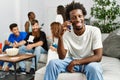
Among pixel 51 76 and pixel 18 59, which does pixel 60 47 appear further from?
pixel 18 59

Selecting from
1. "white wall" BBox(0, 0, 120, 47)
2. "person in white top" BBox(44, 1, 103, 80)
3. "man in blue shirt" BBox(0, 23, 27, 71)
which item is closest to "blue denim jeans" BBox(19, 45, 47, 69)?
"man in blue shirt" BBox(0, 23, 27, 71)

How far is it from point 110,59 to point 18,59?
1.35 metres

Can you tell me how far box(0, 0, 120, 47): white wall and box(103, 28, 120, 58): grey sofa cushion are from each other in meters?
1.94

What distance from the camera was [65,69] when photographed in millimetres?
2195

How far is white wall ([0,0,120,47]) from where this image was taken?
5.18m

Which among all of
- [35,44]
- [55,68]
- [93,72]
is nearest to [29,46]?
[35,44]

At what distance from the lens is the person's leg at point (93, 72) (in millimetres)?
1920

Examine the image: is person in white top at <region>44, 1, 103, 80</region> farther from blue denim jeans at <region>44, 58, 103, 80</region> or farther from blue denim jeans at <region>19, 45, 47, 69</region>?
blue denim jeans at <region>19, 45, 47, 69</region>

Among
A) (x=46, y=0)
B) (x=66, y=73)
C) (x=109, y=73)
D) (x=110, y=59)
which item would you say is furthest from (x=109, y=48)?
(x=46, y=0)

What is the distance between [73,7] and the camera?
224 cm

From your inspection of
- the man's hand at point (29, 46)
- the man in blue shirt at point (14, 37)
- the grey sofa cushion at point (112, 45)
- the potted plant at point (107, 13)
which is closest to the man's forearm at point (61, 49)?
the grey sofa cushion at point (112, 45)

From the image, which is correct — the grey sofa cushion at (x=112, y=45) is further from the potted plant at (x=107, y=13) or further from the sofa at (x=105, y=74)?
the potted plant at (x=107, y=13)

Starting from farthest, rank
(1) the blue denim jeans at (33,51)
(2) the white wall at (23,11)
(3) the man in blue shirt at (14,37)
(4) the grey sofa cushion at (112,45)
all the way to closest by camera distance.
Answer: (2) the white wall at (23,11), (3) the man in blue shirt at (14,37), (1) the blue denim jeans at (33,51), (4) the grey sofa cushion at (112,45)

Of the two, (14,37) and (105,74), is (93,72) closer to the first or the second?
(105,74)
